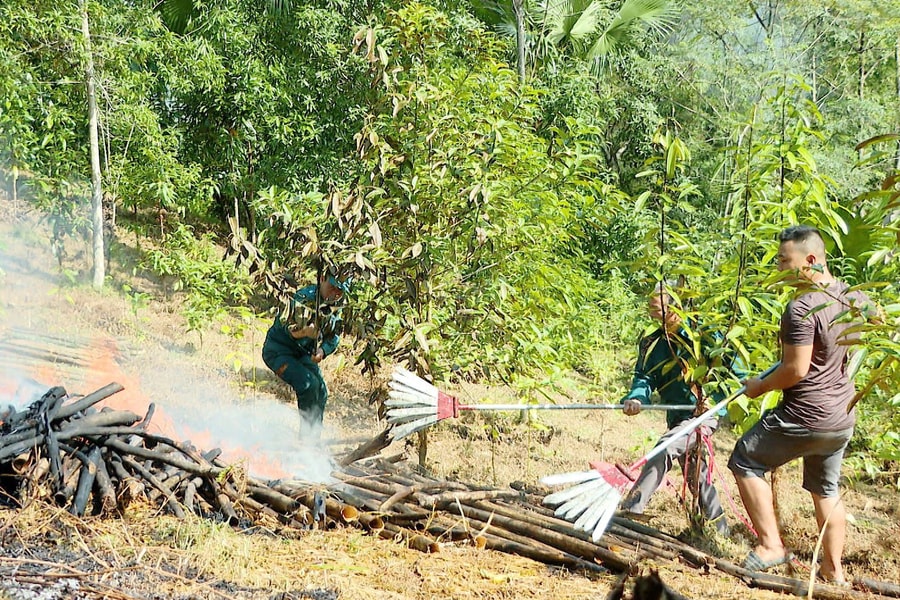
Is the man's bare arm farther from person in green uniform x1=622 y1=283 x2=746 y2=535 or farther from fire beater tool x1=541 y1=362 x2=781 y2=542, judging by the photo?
person in green uniform x1=622 y1=283 x2=746 y2=535

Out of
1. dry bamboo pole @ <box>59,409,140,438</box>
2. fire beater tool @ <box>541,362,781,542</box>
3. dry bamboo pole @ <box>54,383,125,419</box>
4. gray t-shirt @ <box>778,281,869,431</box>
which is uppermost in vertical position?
gray t-shirt @ <box>778,281,869,431</box>

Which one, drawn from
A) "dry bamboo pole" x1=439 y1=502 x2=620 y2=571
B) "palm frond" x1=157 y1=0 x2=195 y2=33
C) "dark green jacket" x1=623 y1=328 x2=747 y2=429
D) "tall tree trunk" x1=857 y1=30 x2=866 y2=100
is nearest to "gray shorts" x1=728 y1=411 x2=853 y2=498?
"dark green jacket" x1=623 y1=328 x2=747 y2=429

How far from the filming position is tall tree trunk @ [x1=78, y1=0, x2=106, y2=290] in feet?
31.3

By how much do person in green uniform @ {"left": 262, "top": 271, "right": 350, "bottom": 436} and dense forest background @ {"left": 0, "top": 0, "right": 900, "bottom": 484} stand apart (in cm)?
19

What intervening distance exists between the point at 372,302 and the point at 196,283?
15.8 feet

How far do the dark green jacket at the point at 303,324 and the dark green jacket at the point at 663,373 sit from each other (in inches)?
82.5

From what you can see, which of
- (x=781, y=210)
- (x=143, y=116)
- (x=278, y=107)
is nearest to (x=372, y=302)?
(x=781, y=210)

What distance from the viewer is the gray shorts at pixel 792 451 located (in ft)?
14.0

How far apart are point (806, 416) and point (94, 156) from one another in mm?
9052

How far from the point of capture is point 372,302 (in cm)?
597

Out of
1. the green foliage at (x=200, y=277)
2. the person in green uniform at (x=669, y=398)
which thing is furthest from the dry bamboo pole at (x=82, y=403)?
the person in green uniform at (x=669, y=398)

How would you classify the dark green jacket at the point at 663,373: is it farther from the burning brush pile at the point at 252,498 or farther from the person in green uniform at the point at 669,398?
the burning brush pile at the point at 252,498

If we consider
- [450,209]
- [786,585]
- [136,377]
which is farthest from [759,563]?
[136,377]

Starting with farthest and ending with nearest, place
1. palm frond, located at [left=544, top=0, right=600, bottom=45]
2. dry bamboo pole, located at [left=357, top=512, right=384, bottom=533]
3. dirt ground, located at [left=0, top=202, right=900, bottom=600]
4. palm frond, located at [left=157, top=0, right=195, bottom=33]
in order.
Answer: palm frond, located at [left=544, top=0, right=600, bottom=45], palm frond, located at [left=157, top=0, right=195, bottom=33], dry bamboo pole, located at [left=357, top=512, right=384, bottom=533], dirt ground, located at [left=0, top=202, right=900, bottom=600]
